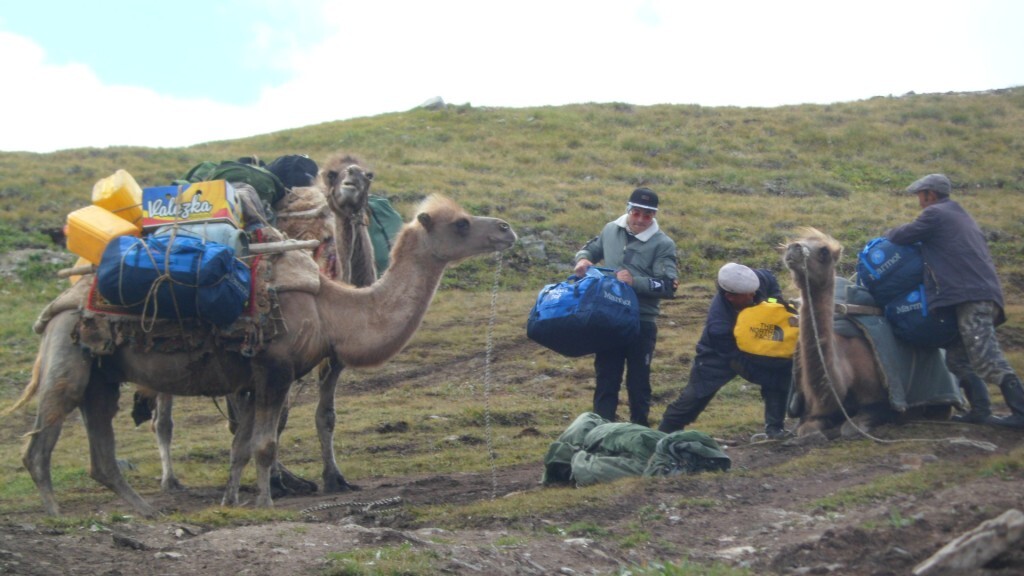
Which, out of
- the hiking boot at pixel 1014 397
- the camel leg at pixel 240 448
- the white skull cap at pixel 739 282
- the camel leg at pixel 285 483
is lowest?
the camel leg at pixel 285 483

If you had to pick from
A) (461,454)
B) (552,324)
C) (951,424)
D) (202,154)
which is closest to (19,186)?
(202,154)

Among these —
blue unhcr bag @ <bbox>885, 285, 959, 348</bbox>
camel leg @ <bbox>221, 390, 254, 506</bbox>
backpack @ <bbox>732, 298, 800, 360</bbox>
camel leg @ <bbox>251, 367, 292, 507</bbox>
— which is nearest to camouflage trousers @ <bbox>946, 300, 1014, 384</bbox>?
blue unhcr bag @ <bbox>885, 285, 959, 348</bbox>

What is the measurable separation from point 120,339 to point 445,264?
2588 mm

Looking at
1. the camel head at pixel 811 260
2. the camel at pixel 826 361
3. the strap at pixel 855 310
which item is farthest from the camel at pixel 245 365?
the strap at pixel 855 310

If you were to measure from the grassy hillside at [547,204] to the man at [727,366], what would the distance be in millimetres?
1196

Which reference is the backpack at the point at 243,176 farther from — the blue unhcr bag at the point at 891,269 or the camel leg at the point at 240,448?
the blue unhcr bag at the point at 891,269

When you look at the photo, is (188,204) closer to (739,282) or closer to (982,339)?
(739,282)

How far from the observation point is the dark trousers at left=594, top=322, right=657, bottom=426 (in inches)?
405

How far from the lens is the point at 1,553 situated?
5973 millimetres

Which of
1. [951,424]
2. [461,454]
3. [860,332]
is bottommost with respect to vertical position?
[461,454]

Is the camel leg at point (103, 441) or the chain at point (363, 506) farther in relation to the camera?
the camel leg at point (103, 441)

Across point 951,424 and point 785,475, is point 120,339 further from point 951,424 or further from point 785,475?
point 951,424

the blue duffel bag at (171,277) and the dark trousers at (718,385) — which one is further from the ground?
the blue duffel bag at (171,277)

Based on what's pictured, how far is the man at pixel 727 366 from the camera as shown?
10.2m
